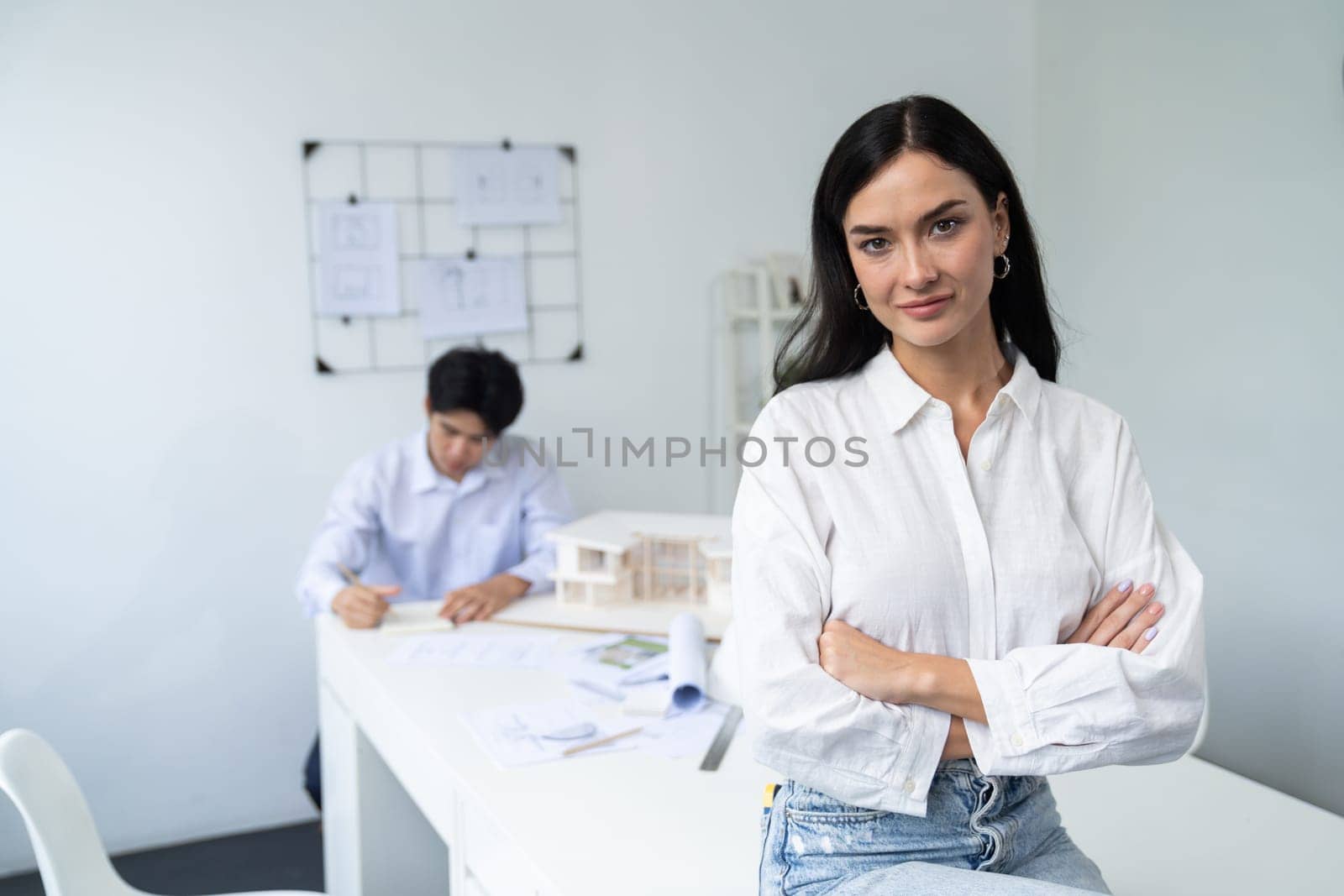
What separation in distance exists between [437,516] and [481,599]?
1.58 feet

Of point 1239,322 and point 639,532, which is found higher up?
point 1239,322

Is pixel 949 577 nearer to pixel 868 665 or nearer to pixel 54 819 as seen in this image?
pixel 868 665

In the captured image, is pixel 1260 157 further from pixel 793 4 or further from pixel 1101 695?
pixel 1101 695

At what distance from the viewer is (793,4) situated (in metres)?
3.56

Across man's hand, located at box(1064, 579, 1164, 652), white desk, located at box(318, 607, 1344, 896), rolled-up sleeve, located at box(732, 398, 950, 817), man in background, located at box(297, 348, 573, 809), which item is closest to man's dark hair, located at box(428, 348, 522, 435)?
man in background, located at box(297, 348, 573, 809)

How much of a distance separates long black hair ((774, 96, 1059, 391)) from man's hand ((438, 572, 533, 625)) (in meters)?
1.23

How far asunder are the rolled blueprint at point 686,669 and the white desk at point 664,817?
0.17 metres

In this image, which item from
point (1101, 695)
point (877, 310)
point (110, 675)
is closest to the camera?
point (1101, 695)

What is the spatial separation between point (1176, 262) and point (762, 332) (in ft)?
3.84

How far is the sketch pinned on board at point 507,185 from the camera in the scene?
3217 mm

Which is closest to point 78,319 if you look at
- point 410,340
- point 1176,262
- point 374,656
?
point 410,340

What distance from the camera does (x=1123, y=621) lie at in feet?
4.05

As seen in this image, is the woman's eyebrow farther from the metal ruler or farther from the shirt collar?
the metal ruler

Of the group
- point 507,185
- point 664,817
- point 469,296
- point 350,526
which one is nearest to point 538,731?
point 664,817
